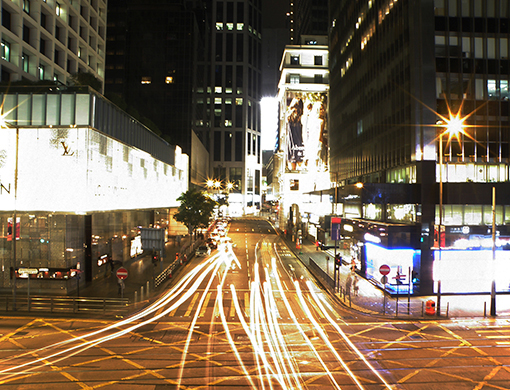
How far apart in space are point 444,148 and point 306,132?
45820 millimetres

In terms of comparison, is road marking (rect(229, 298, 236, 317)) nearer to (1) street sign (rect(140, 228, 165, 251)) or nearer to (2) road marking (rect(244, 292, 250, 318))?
(2) road marking (rect(244, 292, 250, 318))

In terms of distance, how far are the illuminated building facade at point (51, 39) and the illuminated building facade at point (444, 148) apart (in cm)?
3119

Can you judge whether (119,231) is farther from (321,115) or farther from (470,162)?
(321,115)

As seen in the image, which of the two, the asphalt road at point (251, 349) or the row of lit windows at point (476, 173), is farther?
the row of lit windows at point (476, 173)

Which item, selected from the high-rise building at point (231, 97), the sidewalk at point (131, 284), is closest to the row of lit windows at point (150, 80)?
the high-rise building at point (231, 97)

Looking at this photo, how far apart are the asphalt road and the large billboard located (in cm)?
5151

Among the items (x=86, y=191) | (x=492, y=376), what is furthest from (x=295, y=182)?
(x=492, y=376)

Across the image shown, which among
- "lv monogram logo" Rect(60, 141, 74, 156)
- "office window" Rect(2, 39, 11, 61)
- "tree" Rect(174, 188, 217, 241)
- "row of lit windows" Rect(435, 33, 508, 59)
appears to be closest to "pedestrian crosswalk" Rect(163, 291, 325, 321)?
"lv monogram logo" Rect(60, 141, 74, 156)

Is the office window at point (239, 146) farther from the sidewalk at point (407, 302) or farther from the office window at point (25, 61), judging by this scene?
the sidewalk at point (407, 302)

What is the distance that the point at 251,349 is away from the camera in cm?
1555

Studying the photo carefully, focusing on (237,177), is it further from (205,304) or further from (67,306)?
(67,306)

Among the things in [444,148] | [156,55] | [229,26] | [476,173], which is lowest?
[476,173]

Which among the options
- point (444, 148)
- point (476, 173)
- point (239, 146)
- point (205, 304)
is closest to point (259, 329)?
point (205, 304)

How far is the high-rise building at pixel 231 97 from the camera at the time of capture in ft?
487
